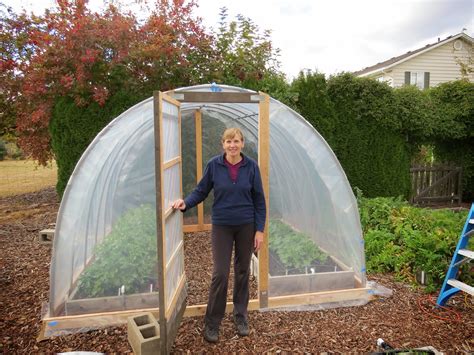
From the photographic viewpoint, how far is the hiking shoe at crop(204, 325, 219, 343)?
3.21 m

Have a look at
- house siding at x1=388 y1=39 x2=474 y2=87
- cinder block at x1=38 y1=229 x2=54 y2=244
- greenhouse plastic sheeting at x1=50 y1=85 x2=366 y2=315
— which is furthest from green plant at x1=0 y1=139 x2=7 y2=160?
house siding at x1=388 y1=39 x2=474 y2=87

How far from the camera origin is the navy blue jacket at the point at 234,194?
10.2 feet

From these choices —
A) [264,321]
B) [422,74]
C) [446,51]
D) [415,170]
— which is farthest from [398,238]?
[446,51]

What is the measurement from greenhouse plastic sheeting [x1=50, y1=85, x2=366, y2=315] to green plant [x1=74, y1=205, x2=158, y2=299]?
0.39ft

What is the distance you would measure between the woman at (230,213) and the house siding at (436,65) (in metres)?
18.6

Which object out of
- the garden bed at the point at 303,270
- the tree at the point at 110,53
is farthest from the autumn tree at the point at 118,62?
the garden bed at the point at 303,270

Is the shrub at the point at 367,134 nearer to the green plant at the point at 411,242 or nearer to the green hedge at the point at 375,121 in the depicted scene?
the green hedge at the point at 375,121

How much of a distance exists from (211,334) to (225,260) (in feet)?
2.35

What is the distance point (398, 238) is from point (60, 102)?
6.43m

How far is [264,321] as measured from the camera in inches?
143

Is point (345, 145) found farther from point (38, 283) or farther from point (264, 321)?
point (38, 283)

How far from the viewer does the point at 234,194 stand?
3.11m

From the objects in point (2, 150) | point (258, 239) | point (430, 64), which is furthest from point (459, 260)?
point (2, 150)

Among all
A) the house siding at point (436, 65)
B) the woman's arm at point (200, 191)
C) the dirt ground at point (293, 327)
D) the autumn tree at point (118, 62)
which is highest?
the house siding at point (436, 65)
